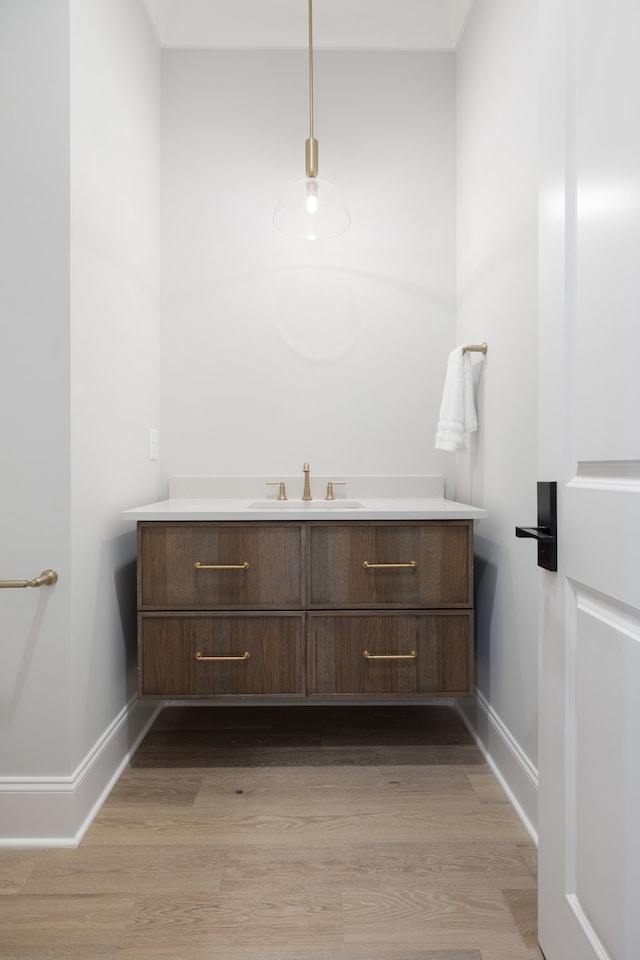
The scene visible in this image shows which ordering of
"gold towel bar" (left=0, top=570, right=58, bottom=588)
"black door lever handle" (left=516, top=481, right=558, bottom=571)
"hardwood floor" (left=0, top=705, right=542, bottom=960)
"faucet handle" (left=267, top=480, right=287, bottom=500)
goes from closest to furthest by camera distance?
"black door lever handle" (left=516, top=481, right=558, bottom=571)
"hardwood floor" (left=0, top=705, right=542, bottom=960)
"gold towel bar" (left=0, top=570, right=58, bottom=588)
"faucet handle" (left=267, top=480, right=287, bottom=500)

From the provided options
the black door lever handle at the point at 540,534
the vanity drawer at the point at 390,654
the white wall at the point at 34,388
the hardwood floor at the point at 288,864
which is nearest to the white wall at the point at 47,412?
the white wall at the point at 34,388

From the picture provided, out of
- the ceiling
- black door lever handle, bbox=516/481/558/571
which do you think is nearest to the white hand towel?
black door lever handle, bbox=516/481/558/571

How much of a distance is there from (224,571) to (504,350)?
3.52 feet

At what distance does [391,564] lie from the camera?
1.66 metres

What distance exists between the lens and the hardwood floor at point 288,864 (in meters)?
1.10

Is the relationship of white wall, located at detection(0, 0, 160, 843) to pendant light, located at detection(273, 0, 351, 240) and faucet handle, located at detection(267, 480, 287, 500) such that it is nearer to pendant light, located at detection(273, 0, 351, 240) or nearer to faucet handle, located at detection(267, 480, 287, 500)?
pendant light, located at detection(273, 0, 351, 240)

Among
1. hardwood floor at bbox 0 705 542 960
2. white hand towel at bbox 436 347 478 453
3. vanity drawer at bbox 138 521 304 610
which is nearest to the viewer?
hardwood floor at bbox 0 705 542 960

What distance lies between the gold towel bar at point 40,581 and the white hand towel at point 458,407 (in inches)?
48.7

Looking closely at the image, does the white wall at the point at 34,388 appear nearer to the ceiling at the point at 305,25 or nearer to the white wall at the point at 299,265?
the white wall at the point at 299,265

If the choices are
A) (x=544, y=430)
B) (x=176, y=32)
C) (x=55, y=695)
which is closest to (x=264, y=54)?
(x=176, y=32)

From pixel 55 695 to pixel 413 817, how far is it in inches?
38.8

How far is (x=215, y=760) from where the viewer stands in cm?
176

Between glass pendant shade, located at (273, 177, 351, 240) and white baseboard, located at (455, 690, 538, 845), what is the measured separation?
1730 mm

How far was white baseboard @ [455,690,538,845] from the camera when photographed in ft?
4.66
